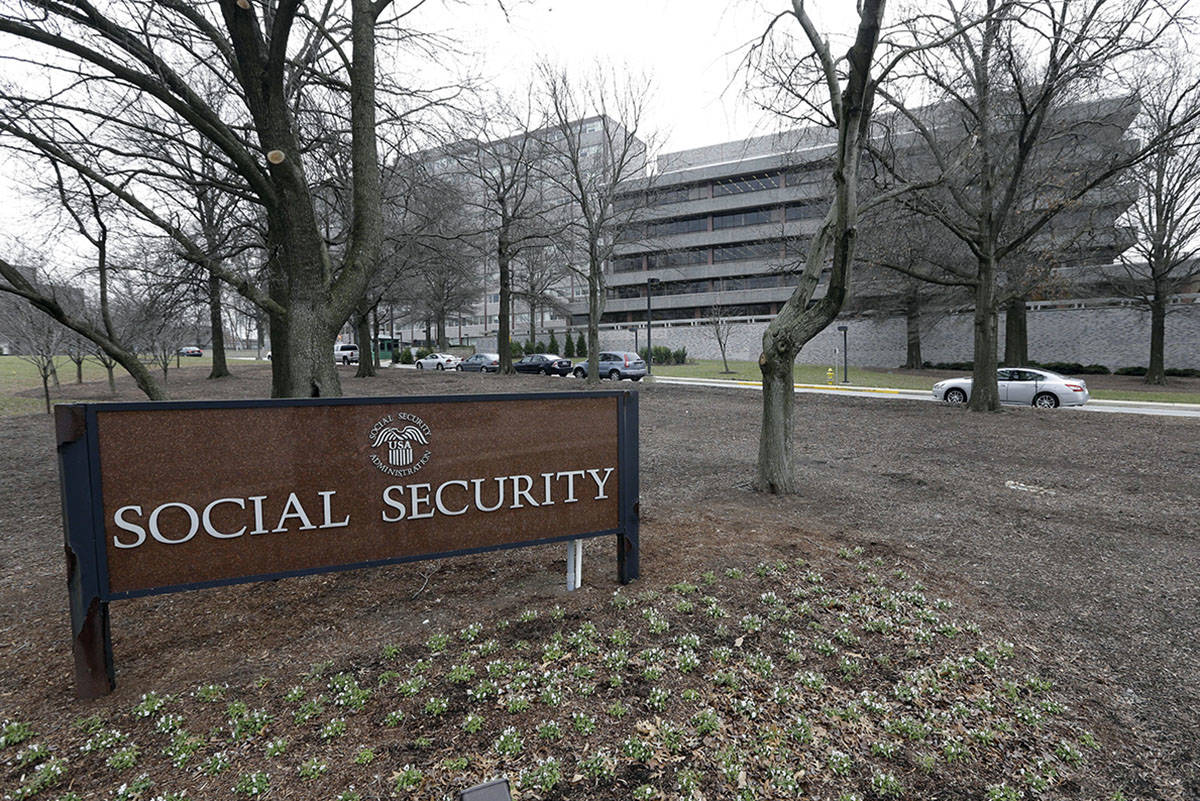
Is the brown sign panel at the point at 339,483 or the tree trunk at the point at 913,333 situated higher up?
the tree trunk at the point at 913,333

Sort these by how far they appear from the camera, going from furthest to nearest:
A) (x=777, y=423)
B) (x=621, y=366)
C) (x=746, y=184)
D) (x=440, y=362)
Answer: (x=746, y=184), (x=440, y=362), (x=621, y=366), (x=777, y=423)

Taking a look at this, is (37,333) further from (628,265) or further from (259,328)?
(628,265)

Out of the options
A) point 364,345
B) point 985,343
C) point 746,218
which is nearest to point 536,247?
point 364,345

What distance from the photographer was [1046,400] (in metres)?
18.9

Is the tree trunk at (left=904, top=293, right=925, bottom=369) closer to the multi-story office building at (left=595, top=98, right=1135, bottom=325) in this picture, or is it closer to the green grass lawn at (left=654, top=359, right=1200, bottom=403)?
the green grass lawn at (left=654, top=359, right=1200, bottom=403)

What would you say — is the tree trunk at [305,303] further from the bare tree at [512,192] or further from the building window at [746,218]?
the building window at [746,218]

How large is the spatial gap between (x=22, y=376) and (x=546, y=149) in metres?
30.7

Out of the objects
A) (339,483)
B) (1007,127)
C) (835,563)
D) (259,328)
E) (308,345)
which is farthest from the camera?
(259,328)

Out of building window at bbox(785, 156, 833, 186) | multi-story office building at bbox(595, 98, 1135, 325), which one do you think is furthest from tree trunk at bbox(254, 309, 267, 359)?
multi-story office building at bbox(595, 98, 1135, 325)

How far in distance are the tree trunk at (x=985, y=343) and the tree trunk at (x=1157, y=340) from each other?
1762 centimetres

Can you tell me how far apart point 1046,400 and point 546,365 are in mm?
24138

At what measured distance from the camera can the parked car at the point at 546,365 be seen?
34531mm

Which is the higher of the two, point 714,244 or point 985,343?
point 714,244

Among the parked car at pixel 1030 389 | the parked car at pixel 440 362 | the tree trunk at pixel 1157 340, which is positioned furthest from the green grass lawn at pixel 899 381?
the parked car at pixel 440 362
